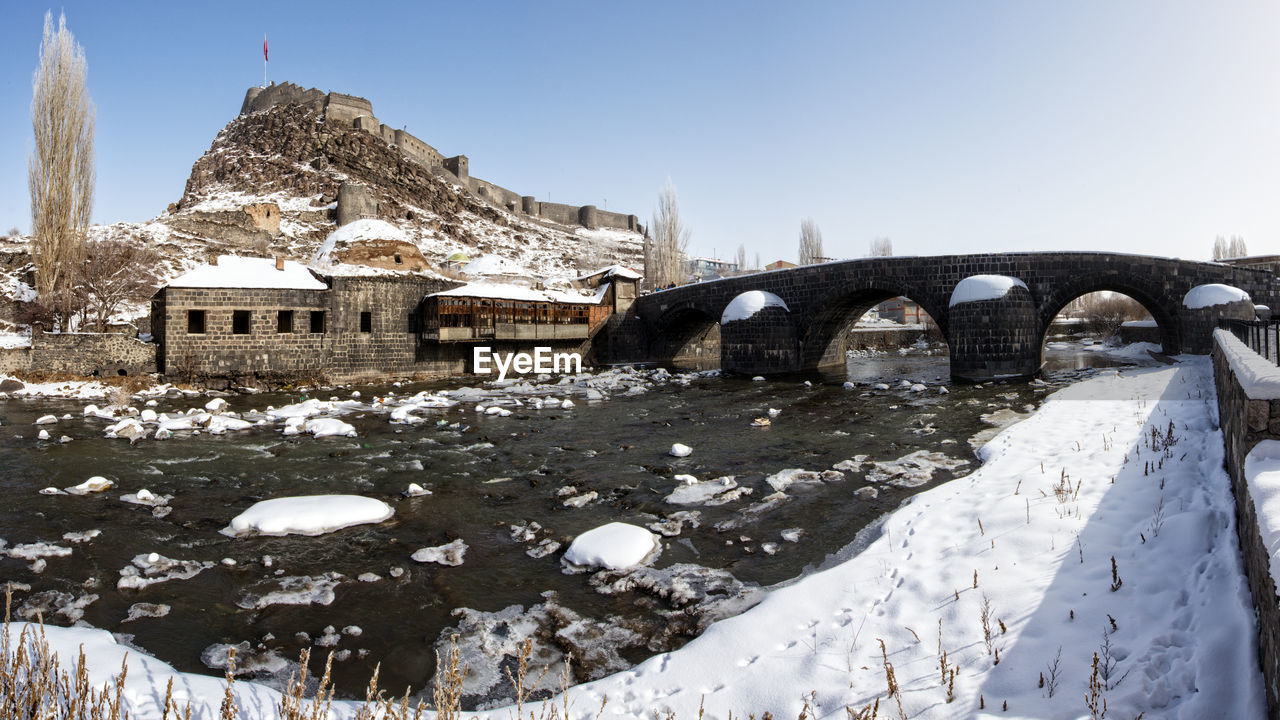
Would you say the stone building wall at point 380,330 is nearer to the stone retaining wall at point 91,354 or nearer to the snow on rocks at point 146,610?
the stone retaining wall at point 91,354

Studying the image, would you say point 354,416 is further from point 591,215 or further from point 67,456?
point 591,215

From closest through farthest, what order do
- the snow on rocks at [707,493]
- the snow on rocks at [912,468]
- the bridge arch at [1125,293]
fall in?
1. the snow on rocks at [707,493]
2. the snow on rocks at [912,468]
3. the bridge arch at [1125,293]

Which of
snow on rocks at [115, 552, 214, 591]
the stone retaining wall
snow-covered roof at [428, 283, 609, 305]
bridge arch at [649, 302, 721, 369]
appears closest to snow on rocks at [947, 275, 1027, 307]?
bridge arch at [649, 302, 721, 369]

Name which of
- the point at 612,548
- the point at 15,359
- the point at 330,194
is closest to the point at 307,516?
the point at 612,548

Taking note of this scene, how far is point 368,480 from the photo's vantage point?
8867mm

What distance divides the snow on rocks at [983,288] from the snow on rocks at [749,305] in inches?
274

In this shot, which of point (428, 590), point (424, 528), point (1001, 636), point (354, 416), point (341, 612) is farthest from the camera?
point (354, 416)

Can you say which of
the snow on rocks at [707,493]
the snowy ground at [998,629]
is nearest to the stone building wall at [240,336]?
the snow on rocks at [707,493]

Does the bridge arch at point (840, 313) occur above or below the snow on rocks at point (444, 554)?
above

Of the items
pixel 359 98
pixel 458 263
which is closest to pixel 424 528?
pixel 458 263

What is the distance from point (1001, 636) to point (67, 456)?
1370 cm

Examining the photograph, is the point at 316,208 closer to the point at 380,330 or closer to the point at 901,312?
the point at 380,330

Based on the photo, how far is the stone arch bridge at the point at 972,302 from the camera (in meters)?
19.0

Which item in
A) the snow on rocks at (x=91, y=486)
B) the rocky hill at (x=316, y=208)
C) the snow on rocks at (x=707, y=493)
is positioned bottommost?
the snow on rocks at (x=91, y=486)
